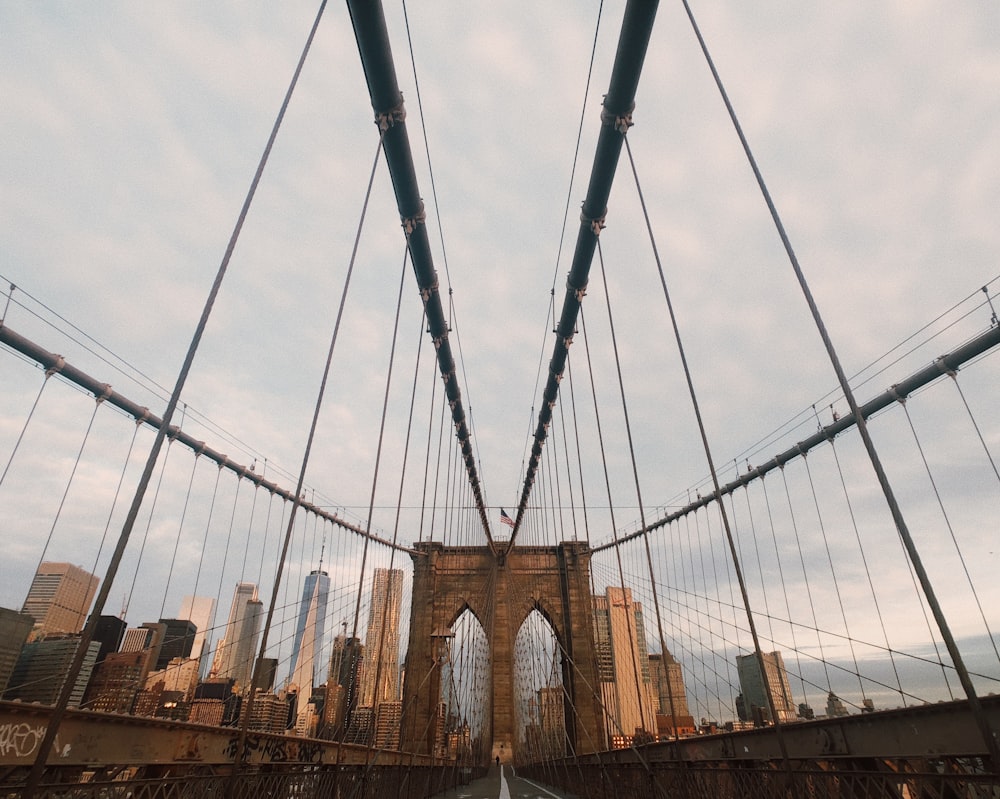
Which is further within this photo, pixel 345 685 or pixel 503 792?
pixel 345 685

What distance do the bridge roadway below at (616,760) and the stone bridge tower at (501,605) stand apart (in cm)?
1923

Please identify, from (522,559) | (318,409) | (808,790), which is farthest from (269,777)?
(522,559)

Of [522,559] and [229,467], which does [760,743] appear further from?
[522,559]

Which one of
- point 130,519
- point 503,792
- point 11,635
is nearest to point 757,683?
point 503,792

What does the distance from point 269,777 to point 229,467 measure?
48.4ft

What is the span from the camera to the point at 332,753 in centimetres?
1182

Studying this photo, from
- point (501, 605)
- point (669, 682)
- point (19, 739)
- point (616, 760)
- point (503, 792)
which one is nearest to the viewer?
point (669, 682)

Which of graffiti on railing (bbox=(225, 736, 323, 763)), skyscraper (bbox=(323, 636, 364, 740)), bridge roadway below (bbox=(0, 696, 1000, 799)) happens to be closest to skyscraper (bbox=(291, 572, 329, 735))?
skyscraper (bbox=(323, 636, 364, 740))

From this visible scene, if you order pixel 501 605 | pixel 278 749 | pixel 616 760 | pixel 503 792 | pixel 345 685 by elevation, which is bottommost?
pixel 503 792

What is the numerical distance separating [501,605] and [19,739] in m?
27.5

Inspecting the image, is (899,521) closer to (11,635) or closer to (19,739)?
(19,739)

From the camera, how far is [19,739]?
654 cm

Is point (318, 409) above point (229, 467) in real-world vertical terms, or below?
below

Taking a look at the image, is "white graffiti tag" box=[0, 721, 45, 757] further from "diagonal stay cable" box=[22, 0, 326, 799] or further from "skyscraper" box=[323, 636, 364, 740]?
"diagonal stay cable" box=[22, 0, 326, 799]
